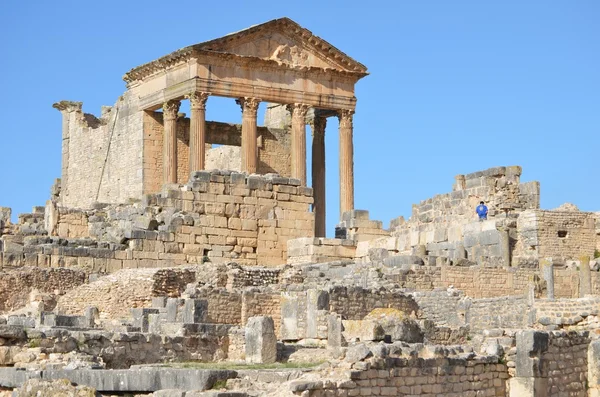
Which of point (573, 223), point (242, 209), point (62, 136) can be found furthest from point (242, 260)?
point (62, 136)

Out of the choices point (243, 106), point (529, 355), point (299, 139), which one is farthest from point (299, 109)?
point (529, 355)

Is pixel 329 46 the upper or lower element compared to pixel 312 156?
upper

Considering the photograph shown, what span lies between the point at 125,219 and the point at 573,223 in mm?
8709

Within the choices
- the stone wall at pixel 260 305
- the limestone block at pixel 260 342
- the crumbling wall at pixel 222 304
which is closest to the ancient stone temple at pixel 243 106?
the stone wall at pixel 260 305

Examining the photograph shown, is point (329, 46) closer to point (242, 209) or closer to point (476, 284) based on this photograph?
point (242, 209)

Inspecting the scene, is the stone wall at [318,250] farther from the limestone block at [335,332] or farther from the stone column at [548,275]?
the limestone block at [335,332]

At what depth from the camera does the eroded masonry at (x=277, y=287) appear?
1250 centimetres

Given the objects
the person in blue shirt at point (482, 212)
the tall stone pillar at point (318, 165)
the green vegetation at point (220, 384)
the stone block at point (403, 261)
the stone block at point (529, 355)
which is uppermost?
the tall stone pillar at point (318, 165)

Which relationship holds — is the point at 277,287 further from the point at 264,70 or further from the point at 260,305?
the point at 264,70

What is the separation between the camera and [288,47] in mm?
46094

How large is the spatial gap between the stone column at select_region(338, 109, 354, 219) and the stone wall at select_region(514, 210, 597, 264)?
61.6ft

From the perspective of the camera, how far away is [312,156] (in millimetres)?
47469

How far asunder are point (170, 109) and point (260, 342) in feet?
105

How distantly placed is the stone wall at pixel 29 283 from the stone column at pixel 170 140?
74.4 ft
